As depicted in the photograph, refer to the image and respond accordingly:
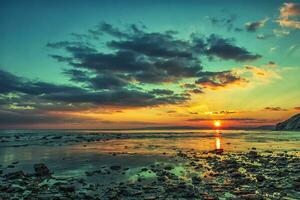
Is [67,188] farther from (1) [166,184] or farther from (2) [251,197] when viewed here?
(2) [251,197]

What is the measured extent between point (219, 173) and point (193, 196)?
996cm

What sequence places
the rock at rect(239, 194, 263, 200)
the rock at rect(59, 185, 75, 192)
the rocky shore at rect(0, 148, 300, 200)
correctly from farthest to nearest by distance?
the rock at rect(59, 185, 75, 192)
the rocky shore at rect(0, 148, 300, 200)
the rock at rect(239, 194, 263, 200)

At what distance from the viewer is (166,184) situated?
80.1 ft

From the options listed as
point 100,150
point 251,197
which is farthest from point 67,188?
point 100,150

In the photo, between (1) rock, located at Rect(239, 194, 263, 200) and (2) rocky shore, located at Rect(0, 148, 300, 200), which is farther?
(2) rocky shore, located at Rect(0, 148, 300, 200)

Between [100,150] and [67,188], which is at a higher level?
[100,150]

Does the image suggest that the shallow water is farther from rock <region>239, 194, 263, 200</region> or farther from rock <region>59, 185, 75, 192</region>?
rock <region>239, 194, 263, 200</region>

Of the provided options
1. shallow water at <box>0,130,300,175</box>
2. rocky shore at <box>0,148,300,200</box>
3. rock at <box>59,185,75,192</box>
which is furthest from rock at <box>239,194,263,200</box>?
shallow water at <box>0,130,300,175</box>

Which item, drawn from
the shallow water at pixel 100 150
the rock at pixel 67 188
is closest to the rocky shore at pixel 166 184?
the rock at pixel 67 188

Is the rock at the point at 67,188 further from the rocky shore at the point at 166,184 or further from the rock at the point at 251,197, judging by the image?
the rock at the point at 251,197

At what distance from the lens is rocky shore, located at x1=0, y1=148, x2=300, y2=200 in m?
20.6

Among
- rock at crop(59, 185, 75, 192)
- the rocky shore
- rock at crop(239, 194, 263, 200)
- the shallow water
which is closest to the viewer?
rock at crop(239, 194, 263, 200)

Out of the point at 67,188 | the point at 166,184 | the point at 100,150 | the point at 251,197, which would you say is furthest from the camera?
the point at 100,150

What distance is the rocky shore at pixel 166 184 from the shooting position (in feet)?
67.7
